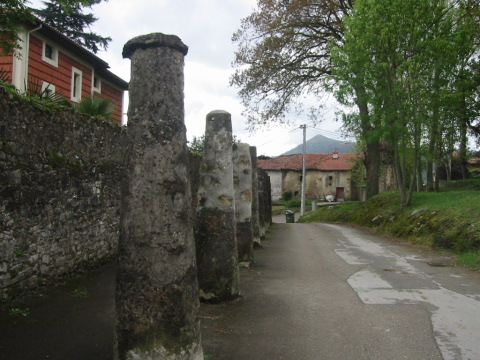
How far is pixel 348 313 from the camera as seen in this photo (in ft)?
19.1

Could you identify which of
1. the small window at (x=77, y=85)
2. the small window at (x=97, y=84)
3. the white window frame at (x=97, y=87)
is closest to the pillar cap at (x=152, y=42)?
the small window at (x=77, y=85)

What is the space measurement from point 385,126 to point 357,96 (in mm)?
1989

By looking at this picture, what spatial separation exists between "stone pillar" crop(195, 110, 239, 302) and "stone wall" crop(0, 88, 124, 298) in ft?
7.33

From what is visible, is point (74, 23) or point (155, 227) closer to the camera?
point (155, 227)

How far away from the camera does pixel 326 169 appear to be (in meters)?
58.0

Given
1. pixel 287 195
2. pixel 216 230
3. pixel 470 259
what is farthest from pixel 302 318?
pixel 287 195

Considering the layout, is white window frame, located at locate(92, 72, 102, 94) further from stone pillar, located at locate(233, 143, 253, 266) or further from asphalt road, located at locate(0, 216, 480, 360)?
asphalt road, located at locate(0, 216, 480, 360)

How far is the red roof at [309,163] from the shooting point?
57094mm

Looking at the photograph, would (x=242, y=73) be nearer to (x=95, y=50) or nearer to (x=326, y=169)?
(x=95, y=50)

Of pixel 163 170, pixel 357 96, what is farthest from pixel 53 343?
pixel 357 96

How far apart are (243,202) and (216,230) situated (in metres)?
3.18

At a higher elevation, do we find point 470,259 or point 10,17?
point 10,17

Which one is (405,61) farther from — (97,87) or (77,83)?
(97,87)

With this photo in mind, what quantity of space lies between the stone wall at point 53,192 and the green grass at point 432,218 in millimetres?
8258
